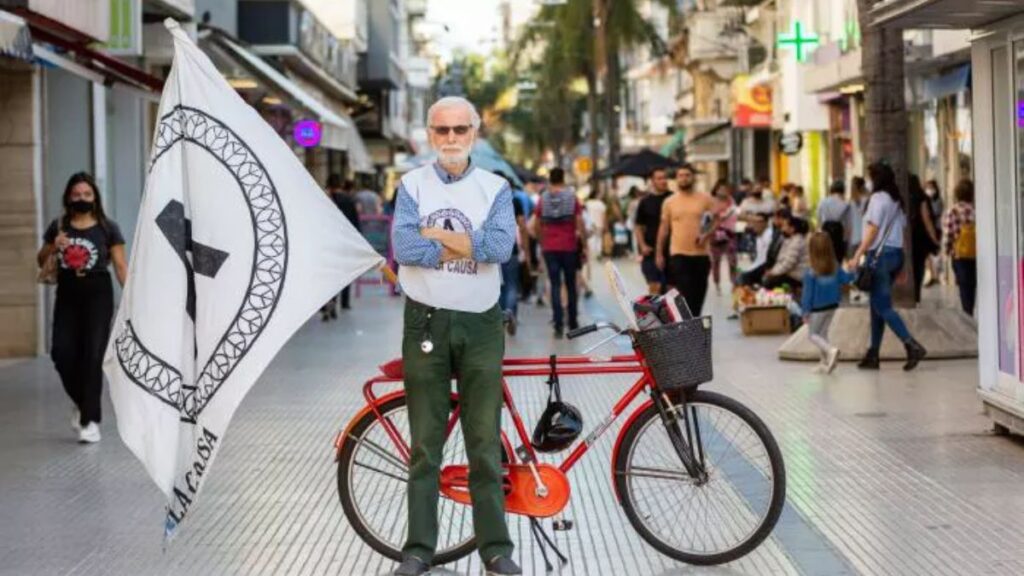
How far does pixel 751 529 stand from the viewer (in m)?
8.09

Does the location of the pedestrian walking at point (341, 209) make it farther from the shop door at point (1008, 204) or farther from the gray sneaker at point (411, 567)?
the gray sneaker at point (411, 567)

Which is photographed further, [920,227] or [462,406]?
[920,227]

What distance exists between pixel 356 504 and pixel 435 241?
1266mm

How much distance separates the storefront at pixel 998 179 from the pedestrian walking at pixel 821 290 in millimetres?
4392

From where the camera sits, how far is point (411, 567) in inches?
302

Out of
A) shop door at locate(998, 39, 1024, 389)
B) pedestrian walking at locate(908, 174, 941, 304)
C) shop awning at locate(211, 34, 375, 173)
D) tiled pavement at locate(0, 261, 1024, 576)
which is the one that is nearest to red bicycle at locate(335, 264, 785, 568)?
tiled pavement at locate(0, 261, 1024, 576)

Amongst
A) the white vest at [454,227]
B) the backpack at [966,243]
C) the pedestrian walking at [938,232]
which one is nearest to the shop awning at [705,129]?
the pedestrian walking at [938,232]

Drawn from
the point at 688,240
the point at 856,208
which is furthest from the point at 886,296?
the point at 856,208

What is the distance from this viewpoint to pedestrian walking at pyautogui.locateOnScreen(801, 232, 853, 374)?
16.7m

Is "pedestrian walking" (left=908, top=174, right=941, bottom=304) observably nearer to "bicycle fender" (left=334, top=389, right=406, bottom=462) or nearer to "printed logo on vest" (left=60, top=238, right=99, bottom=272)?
"printed logo on vest" (left=60, top=238, right=99, bottom=272)

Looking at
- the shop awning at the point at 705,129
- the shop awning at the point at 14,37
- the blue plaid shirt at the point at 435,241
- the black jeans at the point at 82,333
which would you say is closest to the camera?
the blue plaid shirt at the point at 435,241

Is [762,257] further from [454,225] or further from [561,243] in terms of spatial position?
[454,225]

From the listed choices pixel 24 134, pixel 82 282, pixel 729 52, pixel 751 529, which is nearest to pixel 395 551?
pixel 751 529

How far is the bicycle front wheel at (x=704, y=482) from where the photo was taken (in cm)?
801
